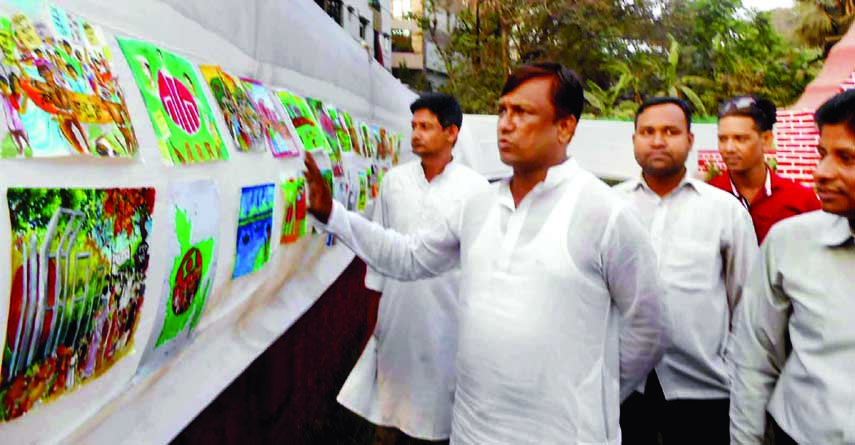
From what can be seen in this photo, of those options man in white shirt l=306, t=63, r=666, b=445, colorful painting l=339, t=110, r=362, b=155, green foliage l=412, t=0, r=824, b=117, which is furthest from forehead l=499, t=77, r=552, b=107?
green foliage l=412, t=0, r=824, b=117

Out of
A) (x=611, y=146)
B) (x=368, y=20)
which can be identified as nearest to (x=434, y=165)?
(x=611, y=146)

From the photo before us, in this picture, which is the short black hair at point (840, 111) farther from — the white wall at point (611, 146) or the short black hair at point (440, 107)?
the white wall at point (611, 146)

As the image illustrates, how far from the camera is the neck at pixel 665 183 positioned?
7.87 feet

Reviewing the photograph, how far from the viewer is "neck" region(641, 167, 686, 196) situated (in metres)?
2.40

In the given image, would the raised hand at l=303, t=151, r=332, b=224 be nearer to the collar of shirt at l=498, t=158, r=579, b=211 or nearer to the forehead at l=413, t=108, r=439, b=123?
the collar of shirt at l=498, t=158, r=579, b=211

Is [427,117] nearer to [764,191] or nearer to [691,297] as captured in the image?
[691,297]

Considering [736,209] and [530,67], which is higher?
[530,67]

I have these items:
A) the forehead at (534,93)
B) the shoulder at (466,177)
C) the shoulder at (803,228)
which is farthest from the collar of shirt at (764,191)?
the forehead at (534,93)

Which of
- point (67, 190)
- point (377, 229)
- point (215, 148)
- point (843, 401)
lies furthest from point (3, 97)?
point (843, 401)

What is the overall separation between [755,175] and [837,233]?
4.33ft

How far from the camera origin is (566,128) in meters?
1.74

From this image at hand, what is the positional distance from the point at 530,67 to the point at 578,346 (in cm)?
66

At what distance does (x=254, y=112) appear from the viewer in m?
1.69

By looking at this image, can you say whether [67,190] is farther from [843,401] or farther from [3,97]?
[843,401]
